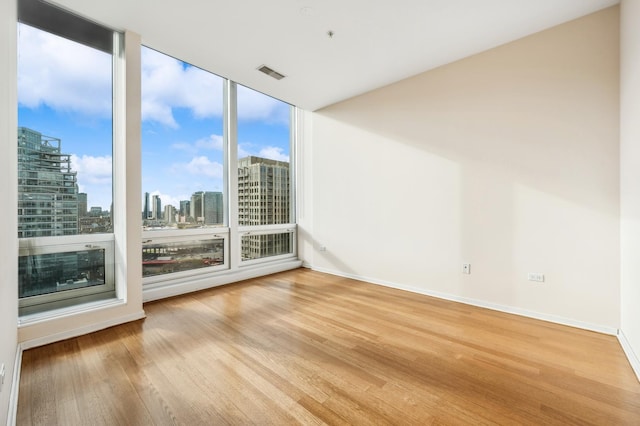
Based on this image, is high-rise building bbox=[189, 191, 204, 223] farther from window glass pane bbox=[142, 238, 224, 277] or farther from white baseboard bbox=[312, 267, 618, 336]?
white baseboard bbox=[312, 267, 618, 336]

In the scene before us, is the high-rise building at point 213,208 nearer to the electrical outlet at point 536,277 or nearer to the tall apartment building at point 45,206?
the tall apartment building at point 45,206

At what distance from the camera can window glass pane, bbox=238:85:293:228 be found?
4.53m

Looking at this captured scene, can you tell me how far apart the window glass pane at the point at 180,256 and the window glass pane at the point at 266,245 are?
0.48 m

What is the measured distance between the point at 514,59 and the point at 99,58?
4.54 m

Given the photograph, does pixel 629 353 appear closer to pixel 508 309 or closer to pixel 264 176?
pixel 508 309

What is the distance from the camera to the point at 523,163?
9.91 feet

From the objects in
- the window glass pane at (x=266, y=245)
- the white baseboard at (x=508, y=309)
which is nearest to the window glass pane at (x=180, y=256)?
the window glass pane at (x=266, y=245)

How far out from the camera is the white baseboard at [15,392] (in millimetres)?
1505

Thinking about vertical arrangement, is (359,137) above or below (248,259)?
above

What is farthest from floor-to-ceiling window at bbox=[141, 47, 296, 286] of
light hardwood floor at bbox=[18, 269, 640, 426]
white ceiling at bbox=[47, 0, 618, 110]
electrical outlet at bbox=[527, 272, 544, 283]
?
electrical outlet at bbox=[527, 272, 544, 283]

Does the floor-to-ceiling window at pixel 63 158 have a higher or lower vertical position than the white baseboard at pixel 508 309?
higher

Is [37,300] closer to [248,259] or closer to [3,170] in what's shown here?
[3,170]

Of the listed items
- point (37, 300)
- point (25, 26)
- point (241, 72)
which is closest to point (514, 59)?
point (241, 72)

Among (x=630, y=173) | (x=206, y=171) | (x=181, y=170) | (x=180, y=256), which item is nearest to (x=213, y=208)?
(x=206, y=171)
